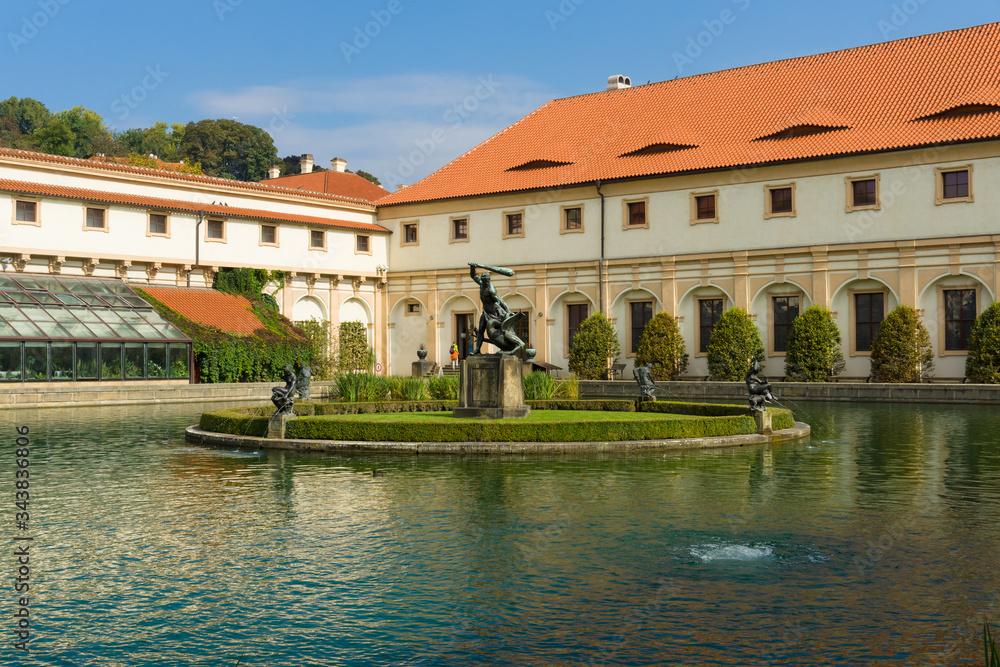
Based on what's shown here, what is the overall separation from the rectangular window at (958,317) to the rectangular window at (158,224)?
33358 millimetres

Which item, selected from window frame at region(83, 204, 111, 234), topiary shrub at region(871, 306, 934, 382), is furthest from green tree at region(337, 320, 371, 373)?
topiary shrub at region(871, 306, 934, 382)

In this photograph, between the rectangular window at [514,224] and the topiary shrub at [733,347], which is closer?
the topiary shrub at [733,347]

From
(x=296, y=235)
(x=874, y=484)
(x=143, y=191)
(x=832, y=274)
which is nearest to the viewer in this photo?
(x=874, y=484)

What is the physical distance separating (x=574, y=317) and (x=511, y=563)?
4057 centimetres

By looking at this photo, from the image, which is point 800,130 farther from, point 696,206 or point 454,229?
point 454,229

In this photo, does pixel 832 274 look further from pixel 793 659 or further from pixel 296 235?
pixel 793 659

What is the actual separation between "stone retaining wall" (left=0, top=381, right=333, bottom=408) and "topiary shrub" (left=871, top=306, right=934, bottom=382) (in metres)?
22.0

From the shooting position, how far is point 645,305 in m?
47.2

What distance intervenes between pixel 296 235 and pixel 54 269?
1232 centimetres

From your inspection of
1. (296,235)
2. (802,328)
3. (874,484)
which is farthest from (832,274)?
(874,484)

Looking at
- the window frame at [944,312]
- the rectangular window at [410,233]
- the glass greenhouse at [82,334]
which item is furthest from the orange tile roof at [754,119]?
the glass greenhouse at [82,334]

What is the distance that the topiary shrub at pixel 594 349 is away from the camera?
45906 mm

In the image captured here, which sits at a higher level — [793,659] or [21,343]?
[21,343]

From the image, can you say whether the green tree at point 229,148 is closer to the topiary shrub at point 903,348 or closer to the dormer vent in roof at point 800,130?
the dormer vent in roof at point 800,130
